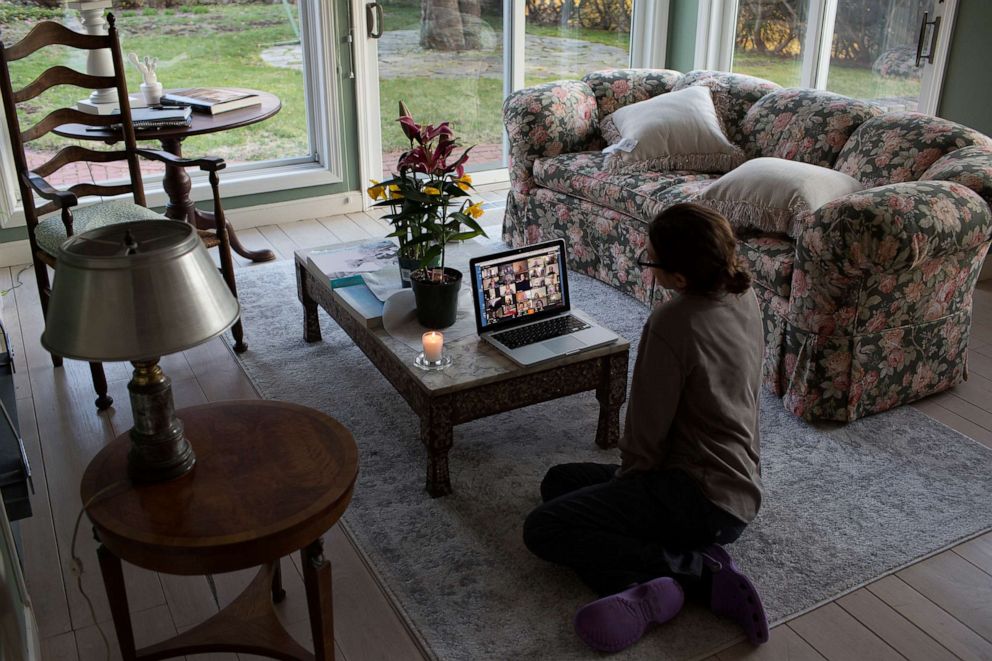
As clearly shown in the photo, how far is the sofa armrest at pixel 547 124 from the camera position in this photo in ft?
13.7

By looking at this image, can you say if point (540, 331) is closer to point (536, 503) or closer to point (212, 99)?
point (536, 503)

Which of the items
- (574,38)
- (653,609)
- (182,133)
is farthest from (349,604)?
(574,38)

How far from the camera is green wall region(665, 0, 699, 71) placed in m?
5.38

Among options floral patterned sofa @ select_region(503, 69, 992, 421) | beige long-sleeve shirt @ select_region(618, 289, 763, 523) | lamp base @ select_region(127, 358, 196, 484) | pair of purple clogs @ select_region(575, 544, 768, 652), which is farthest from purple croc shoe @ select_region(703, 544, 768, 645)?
lamp base @ select_region(127, 358, 196, 484)

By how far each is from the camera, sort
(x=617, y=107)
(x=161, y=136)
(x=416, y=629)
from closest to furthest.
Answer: (x=416, y=629)
(x=161, y=136)
(x=617, y=107)

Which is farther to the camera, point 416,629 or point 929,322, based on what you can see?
point 929,322

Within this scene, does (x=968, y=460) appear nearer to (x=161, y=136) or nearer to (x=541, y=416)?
(x=541, y=416)

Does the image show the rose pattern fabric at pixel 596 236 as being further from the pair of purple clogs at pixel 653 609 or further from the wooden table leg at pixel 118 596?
the wooden table leg at pixel 118 596

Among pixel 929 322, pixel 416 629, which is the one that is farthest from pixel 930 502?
pixel 416 629

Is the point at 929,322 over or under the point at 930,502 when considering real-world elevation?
over

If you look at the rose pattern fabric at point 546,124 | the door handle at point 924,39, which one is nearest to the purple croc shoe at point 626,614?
the rose pattern fabric at point 546,124

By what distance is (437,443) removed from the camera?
2.47 metres

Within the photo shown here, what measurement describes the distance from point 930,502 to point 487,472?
1.21m

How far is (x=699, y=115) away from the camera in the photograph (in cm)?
394
